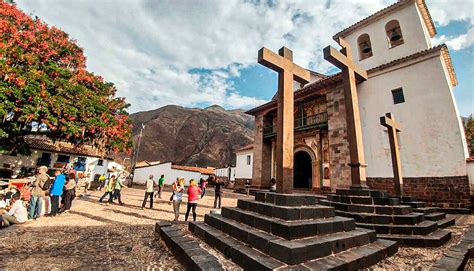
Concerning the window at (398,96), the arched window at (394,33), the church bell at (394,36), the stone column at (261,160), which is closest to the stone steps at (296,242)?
the window at (398,96)

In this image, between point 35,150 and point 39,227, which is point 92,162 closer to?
point 35,150

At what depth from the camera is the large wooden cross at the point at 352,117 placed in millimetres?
5293

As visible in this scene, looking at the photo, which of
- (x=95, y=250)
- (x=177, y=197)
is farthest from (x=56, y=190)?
(x=95, y=250)

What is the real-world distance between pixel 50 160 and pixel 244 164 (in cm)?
1956

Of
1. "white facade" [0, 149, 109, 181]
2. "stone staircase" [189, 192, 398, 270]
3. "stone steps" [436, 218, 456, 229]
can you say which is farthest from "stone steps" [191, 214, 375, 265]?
"white facade" [0, 149, 109, 181]

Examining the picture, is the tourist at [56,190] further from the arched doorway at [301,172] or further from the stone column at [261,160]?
the arched doorway at [301,172]

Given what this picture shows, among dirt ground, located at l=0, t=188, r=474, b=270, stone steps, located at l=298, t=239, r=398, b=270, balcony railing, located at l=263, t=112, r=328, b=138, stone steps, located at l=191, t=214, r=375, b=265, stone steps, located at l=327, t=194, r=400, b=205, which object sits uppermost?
balcony railing, located at l=263, t=112, r=328, b=138

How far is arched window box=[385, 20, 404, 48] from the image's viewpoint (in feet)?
38.0

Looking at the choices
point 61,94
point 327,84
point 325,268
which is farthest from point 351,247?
point 61,94

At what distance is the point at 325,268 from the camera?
2264mm

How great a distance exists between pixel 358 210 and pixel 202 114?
6000cm

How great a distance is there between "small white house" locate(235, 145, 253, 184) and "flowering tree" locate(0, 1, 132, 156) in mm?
11863

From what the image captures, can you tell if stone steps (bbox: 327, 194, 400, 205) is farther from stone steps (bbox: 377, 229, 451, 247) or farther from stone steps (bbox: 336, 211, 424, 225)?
stone steps (bbox: 377, 229, 451, 247)

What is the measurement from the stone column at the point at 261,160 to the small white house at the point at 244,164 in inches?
123
